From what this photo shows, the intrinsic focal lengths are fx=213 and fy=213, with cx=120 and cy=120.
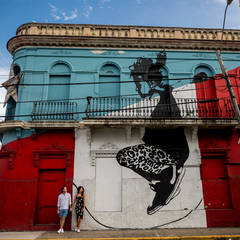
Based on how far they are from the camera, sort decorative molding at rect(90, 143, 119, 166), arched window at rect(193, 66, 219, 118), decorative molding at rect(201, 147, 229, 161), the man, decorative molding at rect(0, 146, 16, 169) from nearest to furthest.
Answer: the man, decorative molding at rect(0, 146, 16, 169), decorative molding at rect(90, 143, 119, 166), decorative molding at rect(201, 147, 229, 161), arched window at rect(193, 66, 219, 118)

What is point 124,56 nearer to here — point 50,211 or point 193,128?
point 193,128

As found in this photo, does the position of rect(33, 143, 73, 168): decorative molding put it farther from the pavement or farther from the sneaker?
the sneaker

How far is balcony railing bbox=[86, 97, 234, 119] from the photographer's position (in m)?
8.97

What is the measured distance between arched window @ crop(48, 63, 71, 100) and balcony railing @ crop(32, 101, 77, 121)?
43 cm

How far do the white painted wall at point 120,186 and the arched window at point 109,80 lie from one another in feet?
5.98

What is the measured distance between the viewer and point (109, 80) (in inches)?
389

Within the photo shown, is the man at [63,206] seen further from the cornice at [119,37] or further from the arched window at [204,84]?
the arched window at [204,84]

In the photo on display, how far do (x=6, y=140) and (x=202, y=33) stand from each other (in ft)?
34.2

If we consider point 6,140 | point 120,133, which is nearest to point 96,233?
point 120,133

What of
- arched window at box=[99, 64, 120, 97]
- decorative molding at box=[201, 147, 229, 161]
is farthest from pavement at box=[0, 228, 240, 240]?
arched window at box=[99, 64, 120, 97]

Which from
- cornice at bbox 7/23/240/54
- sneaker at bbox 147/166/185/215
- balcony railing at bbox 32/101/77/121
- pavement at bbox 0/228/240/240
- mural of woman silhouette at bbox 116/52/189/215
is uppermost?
cornice at bbox 7/23/240/54

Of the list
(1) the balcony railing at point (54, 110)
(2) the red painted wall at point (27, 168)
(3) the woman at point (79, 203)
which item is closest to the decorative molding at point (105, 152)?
(2) the red painted wall at point (27, 168)

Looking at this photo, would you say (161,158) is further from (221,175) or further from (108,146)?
(221,175)

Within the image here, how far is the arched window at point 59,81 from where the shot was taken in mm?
9492
